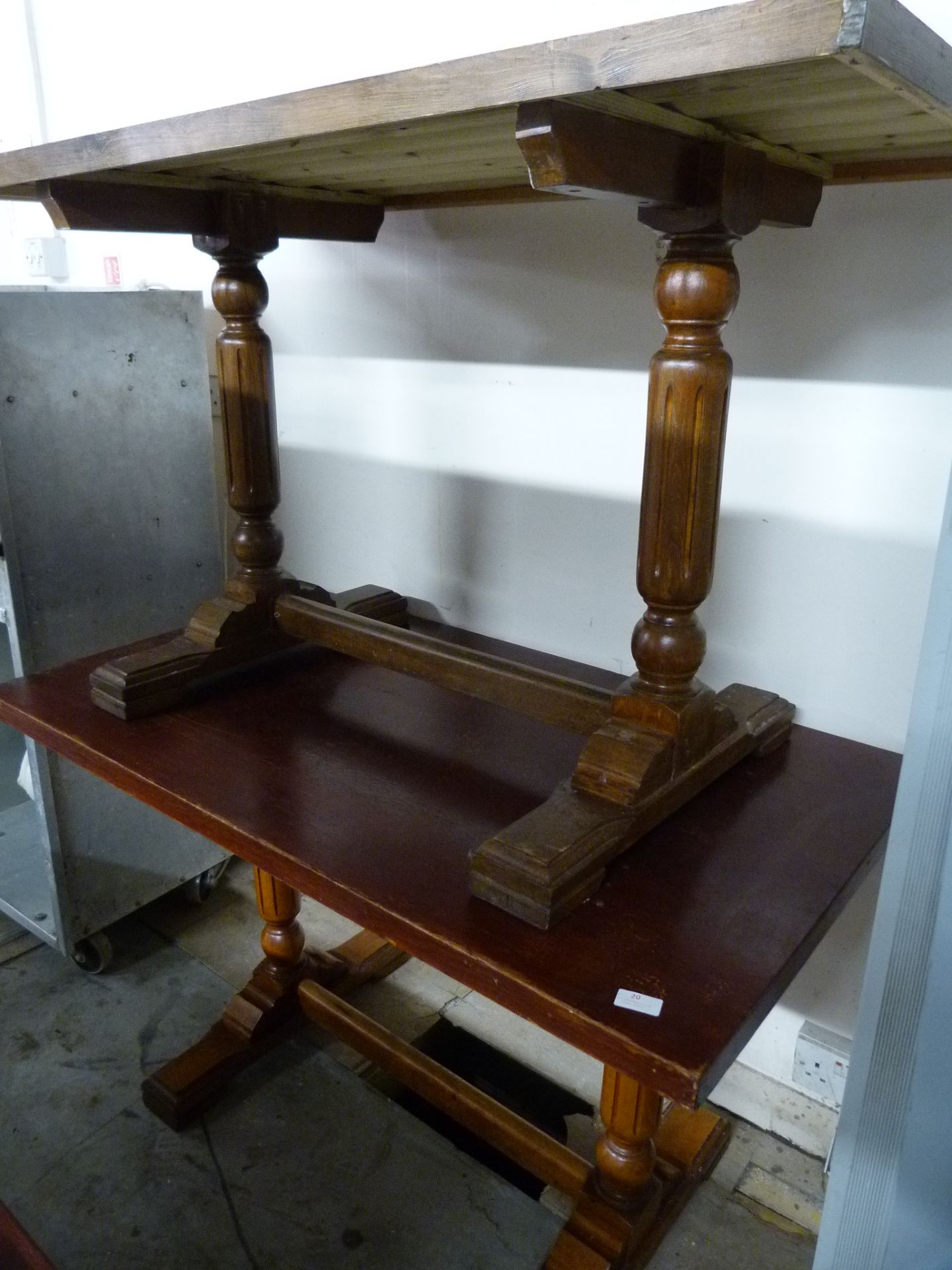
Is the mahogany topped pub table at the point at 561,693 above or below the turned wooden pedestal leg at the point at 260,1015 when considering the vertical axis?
above

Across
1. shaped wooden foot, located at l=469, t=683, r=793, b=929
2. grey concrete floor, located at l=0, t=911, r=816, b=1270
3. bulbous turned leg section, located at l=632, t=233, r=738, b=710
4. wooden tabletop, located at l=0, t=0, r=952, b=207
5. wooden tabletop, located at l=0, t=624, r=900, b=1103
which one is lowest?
grey concrete floor, located at l=0, t=911, r=816, b=1270

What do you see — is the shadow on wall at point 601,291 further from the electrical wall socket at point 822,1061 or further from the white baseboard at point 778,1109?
the white baseboard at point 778,1109

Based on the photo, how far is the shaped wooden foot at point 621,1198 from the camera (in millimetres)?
1089

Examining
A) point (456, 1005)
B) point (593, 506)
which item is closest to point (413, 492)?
point (593, 506)

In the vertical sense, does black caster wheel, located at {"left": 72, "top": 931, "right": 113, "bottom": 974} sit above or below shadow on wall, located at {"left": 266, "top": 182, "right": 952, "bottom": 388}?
below

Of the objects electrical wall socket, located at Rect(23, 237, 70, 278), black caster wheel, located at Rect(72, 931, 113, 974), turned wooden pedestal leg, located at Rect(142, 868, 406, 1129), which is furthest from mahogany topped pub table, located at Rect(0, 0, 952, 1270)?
electrical wall socket, located at Rect(23, 237, 70, 278)

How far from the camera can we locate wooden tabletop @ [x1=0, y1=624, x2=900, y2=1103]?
660mm

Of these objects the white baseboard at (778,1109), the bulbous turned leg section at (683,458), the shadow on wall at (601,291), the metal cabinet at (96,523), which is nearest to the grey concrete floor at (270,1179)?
the white baseboard at (778,1109)

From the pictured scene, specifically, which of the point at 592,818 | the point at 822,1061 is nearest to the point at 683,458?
the point at 592,818

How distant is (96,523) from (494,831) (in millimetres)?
978

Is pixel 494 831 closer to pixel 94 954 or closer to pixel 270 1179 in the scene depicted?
pixel 270 1179

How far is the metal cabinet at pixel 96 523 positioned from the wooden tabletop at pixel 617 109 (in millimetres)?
426

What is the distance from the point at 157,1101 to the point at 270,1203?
0.79 feet

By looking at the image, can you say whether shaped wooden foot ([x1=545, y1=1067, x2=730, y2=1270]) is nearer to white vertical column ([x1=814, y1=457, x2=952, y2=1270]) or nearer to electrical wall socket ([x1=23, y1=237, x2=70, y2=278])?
white vertical column ([x1=814, y1=457, x2=952, y2=1270])
